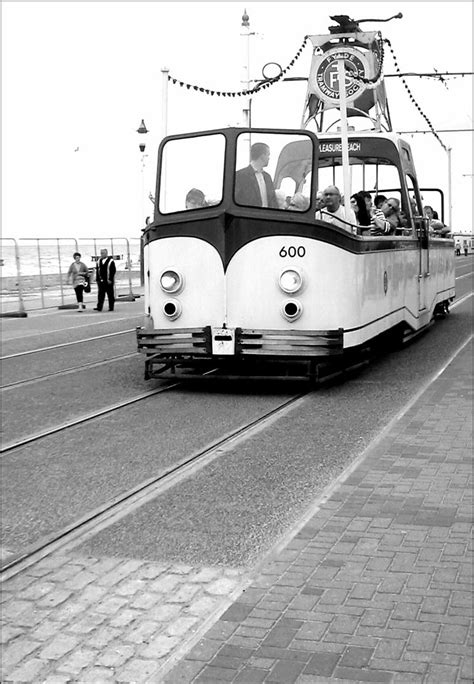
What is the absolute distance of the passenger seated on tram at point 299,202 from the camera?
37.6 feet

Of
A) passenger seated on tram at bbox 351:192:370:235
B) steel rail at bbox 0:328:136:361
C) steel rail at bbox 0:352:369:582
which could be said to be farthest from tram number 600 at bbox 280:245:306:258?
steel rail at bbox 0:328:136:361

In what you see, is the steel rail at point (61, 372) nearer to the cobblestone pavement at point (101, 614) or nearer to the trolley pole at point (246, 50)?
the cobblestone pavement at point (101, 614)

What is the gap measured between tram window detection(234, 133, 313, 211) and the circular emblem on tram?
568 cm

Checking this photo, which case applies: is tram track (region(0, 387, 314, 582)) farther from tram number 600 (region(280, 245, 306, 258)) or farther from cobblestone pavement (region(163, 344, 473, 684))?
tram number 600 (region(280, 245, 306, 258))

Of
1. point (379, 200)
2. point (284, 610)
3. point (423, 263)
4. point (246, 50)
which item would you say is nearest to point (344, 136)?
point (379, 200)

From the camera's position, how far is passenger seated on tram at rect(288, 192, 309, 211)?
11453 millimetres

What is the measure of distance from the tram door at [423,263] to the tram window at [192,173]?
5768 mm

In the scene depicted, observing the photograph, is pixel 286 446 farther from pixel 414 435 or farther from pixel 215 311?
pixel 215 311

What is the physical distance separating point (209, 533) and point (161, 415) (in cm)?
427

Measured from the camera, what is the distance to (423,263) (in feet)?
56.9

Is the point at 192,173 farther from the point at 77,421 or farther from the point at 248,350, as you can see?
the point at 77,421

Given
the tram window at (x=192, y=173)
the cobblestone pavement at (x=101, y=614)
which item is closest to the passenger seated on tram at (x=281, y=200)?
the tram window at (x=192, y=173)

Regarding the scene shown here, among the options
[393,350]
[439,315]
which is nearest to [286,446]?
[393,350]

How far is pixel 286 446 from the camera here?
344 inches
